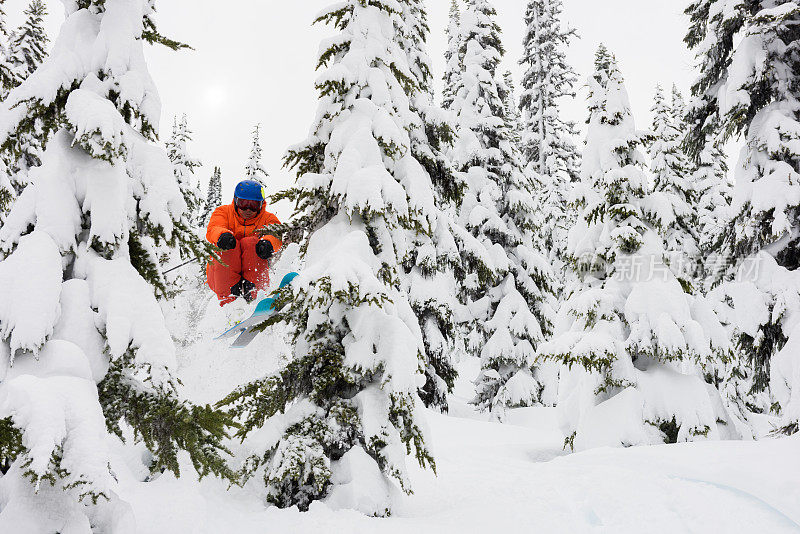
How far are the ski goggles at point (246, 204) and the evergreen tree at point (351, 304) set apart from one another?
5.30ft

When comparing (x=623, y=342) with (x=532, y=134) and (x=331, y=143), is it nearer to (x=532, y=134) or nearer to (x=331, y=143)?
(x=331, y=143)

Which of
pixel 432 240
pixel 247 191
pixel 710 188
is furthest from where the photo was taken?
pixel 710 188

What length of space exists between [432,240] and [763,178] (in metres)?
7.44

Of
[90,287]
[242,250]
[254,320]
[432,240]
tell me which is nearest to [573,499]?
[432,240]

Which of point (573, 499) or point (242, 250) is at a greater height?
point (242, 250)

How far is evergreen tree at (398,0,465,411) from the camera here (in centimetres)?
790

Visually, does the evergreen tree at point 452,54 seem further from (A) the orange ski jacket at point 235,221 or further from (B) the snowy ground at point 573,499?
(B) the snowy ground at point 573,499

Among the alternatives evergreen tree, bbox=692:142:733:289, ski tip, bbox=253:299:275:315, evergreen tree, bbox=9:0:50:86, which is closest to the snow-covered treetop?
ski tip, bbox=253:299:275:315

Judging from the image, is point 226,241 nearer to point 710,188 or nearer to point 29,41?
point 29,41

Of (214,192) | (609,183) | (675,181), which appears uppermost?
(214,192)

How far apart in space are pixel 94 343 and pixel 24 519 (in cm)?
121

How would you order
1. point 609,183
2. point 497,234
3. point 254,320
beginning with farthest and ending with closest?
point 497,234 → point 609,183 → point 254,320

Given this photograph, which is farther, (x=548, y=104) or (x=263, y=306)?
(x=548, y=104)

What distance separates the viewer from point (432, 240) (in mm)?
8656
